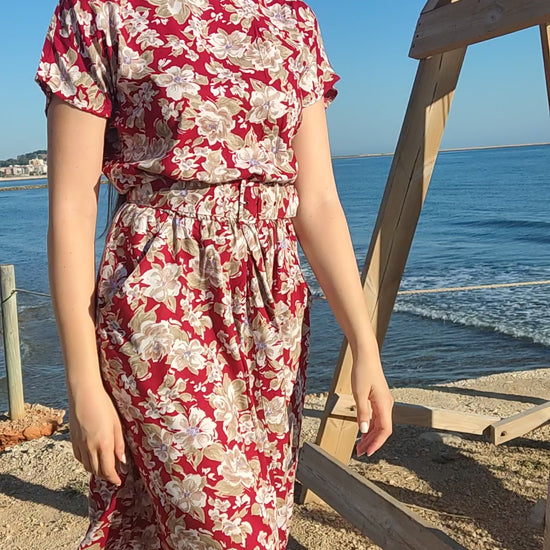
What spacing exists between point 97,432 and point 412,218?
1872 mm

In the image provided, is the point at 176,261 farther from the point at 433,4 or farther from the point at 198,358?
the point at 433,4

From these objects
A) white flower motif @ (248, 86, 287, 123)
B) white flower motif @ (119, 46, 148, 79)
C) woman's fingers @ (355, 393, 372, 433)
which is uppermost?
white flower motif @ (119, 46, 148, 79)

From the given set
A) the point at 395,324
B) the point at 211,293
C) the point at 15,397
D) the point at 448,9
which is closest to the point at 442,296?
the point at 395,324

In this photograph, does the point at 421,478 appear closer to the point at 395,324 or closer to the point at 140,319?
the point at 140,319

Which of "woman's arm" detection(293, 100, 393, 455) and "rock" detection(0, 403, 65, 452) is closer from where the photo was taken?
"woman's arm" detection(293, 100, 393, 455)

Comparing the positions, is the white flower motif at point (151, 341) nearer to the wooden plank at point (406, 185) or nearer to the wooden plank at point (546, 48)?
the wooden plank at point (546, 48)

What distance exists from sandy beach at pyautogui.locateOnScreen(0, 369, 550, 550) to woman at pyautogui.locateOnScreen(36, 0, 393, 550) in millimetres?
1774

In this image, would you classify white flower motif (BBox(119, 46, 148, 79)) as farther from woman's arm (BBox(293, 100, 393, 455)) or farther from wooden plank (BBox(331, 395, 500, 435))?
wooden plank (BBox(331, 395, 500, 435))

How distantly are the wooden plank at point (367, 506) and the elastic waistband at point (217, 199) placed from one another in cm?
147

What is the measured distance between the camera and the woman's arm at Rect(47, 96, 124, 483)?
4.51 ft

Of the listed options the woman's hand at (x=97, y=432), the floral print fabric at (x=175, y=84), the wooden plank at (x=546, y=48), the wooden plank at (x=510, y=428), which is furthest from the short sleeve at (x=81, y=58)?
the wooden plank at (x=510, y=428)

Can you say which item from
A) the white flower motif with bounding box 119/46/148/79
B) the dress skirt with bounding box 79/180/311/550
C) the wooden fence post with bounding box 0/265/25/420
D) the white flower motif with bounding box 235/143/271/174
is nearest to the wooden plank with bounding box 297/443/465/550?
the dress skirt with bounding box 79/180/311/550

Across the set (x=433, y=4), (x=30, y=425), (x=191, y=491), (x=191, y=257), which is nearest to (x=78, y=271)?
(x=191, y=257)

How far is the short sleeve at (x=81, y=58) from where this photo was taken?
1378mm
